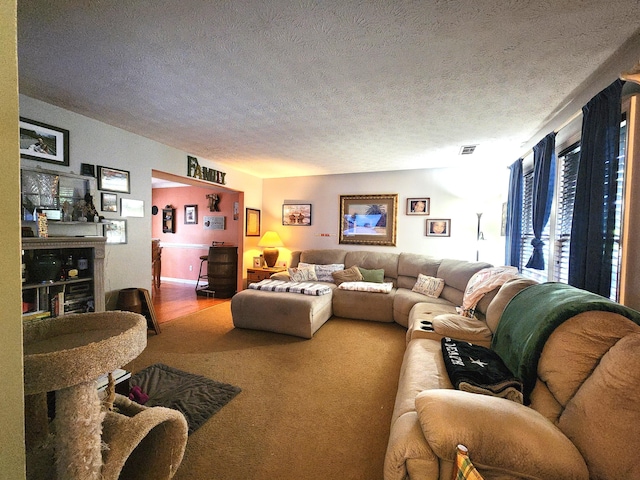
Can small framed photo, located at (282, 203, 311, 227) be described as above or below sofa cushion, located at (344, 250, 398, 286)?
above

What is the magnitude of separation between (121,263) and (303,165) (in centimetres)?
283

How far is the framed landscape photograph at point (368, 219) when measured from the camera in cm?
464

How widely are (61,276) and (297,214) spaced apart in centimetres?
355

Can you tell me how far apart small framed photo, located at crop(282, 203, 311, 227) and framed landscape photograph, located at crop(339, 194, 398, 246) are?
0.70 meters

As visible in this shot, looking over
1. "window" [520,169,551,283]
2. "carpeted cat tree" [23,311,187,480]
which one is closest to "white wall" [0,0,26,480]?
"carpeted cat tree" [23,311,187,480]

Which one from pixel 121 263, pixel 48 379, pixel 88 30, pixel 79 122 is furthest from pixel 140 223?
pixel 48 379

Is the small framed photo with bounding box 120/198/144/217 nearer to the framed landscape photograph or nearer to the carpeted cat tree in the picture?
the carpeted cat tree

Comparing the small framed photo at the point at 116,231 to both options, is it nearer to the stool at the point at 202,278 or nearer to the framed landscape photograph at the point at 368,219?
the stool at the point at 202,278

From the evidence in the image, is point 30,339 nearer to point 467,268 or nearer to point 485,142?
point 467,268

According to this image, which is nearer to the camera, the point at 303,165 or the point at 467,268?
the point at 467,268

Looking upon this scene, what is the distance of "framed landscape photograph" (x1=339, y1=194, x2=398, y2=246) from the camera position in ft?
15.2

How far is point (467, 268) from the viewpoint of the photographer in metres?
3.31

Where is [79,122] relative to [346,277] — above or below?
above

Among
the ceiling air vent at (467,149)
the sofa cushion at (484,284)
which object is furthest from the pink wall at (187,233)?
the sofa cushion at (484,284)
